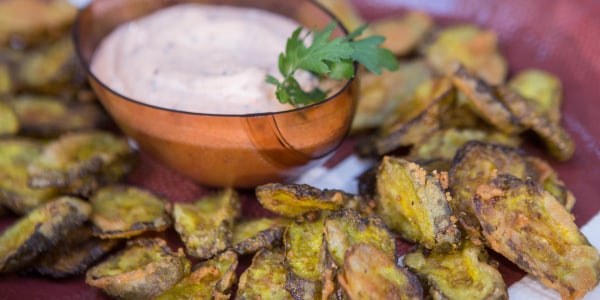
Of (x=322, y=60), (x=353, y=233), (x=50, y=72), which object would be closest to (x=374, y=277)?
(x=353, y=233)

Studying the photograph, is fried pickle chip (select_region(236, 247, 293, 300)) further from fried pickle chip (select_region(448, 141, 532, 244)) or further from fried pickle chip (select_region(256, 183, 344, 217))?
fried pickle chip (select_region(448, 141, 532, 244))

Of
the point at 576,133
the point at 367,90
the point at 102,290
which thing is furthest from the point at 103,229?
the point at 576,133

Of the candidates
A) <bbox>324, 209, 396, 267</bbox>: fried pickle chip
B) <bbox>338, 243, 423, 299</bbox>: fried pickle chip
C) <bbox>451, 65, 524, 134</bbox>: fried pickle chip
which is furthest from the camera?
<bbox>451, 65, 524, 134</bbox>: fried pickle chip

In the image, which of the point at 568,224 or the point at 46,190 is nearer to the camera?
the point at 568,224

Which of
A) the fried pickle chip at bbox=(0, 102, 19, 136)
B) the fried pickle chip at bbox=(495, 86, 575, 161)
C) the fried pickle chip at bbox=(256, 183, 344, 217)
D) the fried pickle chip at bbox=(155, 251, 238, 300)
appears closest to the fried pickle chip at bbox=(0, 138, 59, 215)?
the fried pickle chip at bbox=(0, 102, 19, 136)

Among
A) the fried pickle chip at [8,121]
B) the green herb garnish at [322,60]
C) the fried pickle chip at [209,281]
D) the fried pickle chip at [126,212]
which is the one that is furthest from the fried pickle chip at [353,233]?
the fried pickle chip at [8,121]

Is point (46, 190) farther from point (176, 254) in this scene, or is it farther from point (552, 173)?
point (552, 173)
